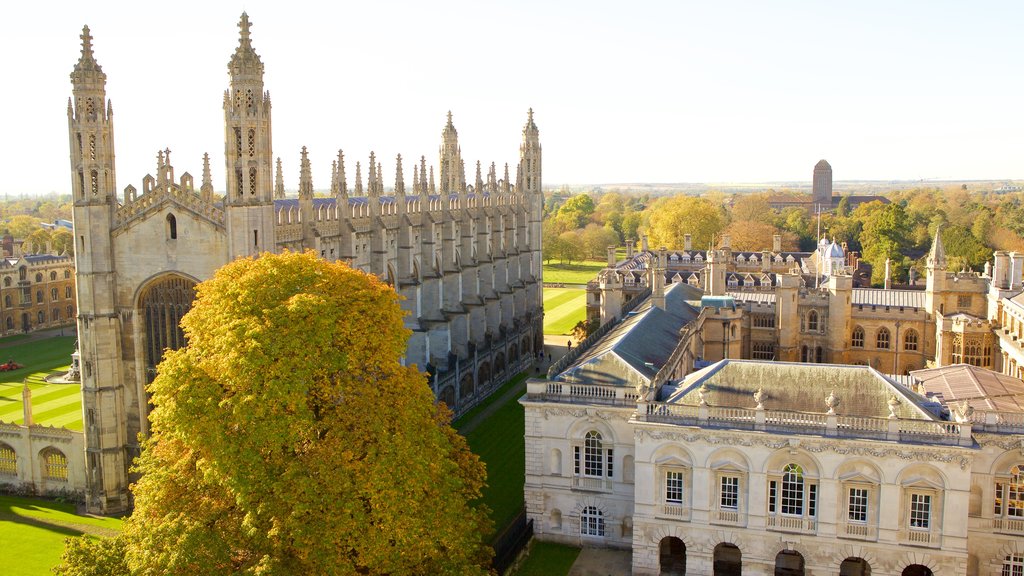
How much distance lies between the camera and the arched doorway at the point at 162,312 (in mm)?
35188

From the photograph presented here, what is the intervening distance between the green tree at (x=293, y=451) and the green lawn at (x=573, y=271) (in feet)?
300

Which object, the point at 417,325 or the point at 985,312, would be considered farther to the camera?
the point at 985,312

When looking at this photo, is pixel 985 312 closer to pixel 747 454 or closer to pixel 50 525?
pixel 747 454

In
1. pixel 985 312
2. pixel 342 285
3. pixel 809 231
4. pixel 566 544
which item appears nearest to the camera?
pixel 342 285

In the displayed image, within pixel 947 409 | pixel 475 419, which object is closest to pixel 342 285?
pixel 947 409

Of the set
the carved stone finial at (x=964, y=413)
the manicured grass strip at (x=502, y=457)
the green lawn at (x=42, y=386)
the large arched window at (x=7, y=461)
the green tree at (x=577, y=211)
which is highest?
the green tree at (x=577, y=211)

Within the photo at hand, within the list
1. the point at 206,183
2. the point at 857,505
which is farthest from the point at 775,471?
the point at 206,183

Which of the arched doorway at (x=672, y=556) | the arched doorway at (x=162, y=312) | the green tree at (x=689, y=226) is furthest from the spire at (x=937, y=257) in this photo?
the green tree at (x=689, y=226)

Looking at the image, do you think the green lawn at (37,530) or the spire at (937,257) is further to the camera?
the spire at (937,257)

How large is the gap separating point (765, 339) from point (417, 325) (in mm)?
21545

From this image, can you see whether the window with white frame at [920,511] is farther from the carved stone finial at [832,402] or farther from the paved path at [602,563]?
the paved path at [602,563]

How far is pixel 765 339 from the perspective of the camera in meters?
53.7

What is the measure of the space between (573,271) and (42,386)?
85.3m

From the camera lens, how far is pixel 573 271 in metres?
132
